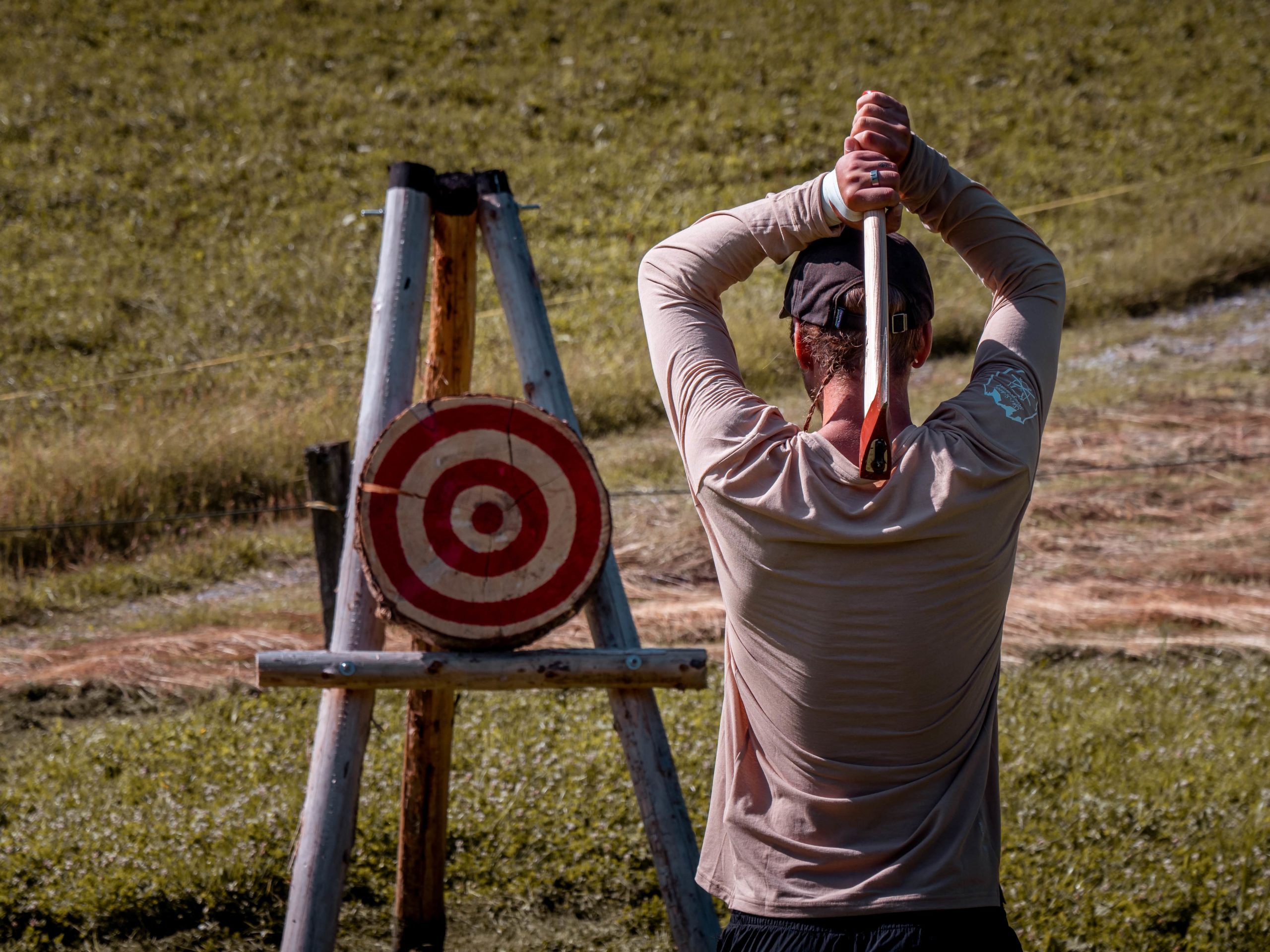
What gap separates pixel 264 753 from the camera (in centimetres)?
482

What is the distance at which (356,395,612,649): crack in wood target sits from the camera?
2912 mm

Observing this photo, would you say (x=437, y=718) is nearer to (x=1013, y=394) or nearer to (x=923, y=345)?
(x=923, y=345)

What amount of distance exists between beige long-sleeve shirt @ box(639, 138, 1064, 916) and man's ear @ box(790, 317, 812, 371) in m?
0.12

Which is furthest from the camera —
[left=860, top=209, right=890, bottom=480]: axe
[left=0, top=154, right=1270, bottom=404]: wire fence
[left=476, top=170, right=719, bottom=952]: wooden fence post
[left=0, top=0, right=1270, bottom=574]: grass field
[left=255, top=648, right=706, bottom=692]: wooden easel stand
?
[left=0, top=154, right=1270, bottom=404]: wire fence

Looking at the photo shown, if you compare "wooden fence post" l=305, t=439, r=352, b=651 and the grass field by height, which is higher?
the grass field

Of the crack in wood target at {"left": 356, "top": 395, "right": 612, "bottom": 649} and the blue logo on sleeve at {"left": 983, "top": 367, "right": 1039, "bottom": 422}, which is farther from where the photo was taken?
the crack in wood target at {"left": 356, "top": 395, "right": 612, "bottom": 649}

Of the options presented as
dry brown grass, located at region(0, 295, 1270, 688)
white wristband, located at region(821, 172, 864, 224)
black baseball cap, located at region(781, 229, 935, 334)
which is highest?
white wristband, located at region(821, 172, 864, 224)

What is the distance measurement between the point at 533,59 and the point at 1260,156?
35.6 feet

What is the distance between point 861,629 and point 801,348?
0.45 metres

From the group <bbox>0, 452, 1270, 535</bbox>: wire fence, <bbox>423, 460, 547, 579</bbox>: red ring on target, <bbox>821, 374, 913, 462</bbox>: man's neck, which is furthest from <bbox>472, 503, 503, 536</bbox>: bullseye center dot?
<bbox>0, 452, 1270, 535</bbox>: wire fence

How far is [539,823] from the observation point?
14.0 feet

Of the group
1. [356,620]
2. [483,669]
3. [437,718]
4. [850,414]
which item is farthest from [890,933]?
[437,718]

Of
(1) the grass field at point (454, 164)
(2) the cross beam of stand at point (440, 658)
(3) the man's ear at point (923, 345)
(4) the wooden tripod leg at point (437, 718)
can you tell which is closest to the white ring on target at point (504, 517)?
(2) the cross beam of stand at point (440, 658)

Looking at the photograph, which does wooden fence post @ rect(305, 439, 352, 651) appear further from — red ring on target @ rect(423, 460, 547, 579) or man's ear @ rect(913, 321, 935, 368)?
man's ear @ rect(913, 321, 935, 368)
